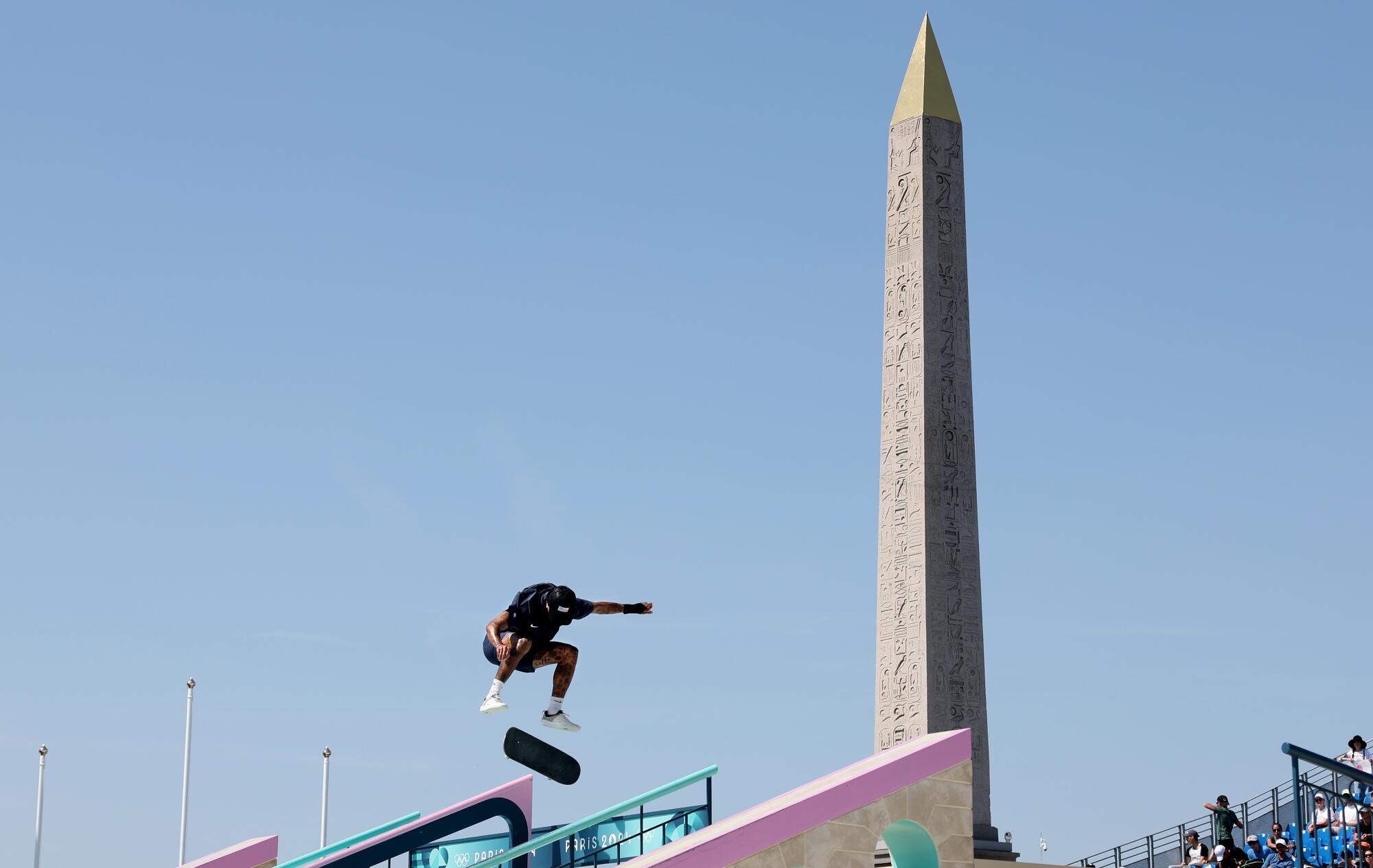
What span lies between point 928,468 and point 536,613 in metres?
8.13

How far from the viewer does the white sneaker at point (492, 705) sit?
14625 millimetres

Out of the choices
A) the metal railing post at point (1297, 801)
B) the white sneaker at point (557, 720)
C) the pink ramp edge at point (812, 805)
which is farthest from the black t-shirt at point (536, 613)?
the metal railing post at point (1297, 801)

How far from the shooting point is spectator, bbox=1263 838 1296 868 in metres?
15.3

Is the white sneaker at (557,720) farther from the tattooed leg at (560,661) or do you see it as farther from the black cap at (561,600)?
the black cap at (561,600)

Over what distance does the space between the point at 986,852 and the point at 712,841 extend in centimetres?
976

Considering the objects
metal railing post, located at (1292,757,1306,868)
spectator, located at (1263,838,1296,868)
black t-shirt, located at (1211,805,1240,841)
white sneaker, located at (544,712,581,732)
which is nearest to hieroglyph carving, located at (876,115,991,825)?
black t-shirt, located at (1211,805,1240,841)

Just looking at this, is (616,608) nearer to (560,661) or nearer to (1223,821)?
(560,661)

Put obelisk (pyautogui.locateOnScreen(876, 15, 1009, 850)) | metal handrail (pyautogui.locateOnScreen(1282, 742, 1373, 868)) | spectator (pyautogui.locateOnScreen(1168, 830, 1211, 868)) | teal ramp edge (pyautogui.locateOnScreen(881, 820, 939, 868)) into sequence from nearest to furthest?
metal handrail (pyautogui.locateOnScreen(1282, 742, 1373, 868)) → teal ramp edge (pyautogui.locateOnScreen(881, 820, 939, 868)) → spectator (pyautogui.locateOnScreen(1168, 830, 1211, 868)) → obelisk (pyautogui.locateOnScreen(876, 15, 1009, 850))

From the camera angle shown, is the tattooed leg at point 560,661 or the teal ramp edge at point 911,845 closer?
the teal ramp edge at point 911,845

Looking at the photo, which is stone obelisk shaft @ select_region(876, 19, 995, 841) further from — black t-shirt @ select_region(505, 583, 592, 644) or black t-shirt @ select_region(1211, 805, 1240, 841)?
black t-shirt @ select_region(505, 583, 592, 644)

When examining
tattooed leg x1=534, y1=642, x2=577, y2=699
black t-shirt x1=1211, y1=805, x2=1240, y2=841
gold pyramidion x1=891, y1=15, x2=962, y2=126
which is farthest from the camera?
gold pyramidion x1=891, y1=15, x2=962, y2=126

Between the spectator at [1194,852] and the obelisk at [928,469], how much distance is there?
7.74ft

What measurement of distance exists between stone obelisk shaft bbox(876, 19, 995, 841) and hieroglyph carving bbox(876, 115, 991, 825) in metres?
0.02

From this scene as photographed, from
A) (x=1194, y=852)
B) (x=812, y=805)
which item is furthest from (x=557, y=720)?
(x=1194, y=852)
